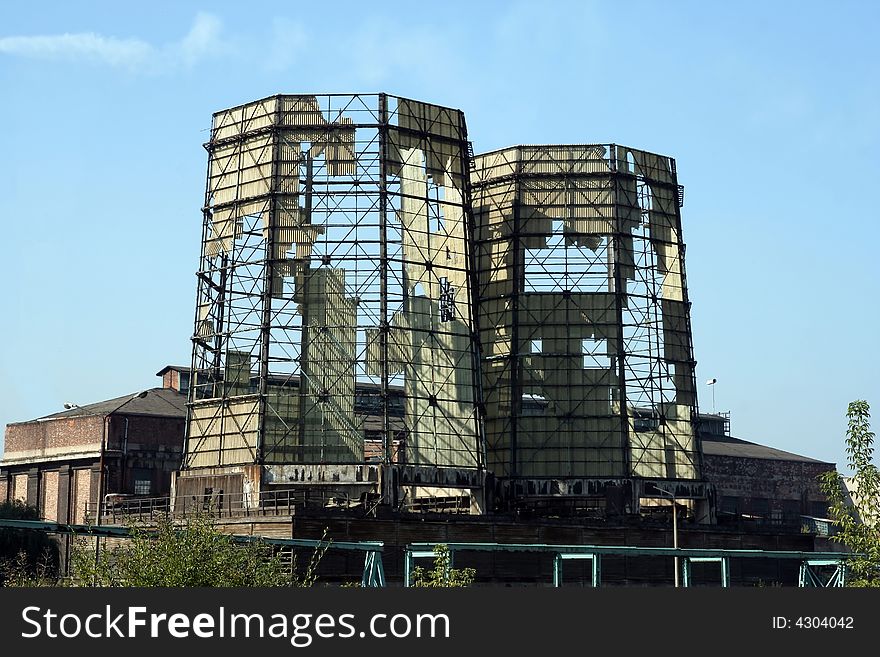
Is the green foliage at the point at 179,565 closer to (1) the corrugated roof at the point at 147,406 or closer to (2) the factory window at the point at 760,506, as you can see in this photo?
(1) the corrugated roof at the point at 147,406

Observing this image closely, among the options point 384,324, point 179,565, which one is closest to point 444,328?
point 384,324

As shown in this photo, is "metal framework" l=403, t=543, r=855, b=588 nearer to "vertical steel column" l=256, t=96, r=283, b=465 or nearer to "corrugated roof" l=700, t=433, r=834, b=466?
"vertical steel column" l=256, t=96, r=283, b=465

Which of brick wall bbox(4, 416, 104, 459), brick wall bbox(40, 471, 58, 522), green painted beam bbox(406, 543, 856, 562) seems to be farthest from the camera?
brick wall bbox(40, 471, 58, 522)

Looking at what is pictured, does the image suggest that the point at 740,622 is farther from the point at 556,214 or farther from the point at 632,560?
the point at 556,214

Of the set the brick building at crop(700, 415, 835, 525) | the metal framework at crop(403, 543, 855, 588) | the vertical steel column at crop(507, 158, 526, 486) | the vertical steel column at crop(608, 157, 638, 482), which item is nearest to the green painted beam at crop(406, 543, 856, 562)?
the metal framework at crop(403, 543, 855, 588)

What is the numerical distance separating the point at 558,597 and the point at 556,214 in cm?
6451

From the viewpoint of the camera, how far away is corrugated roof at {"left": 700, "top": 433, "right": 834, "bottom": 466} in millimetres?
112125

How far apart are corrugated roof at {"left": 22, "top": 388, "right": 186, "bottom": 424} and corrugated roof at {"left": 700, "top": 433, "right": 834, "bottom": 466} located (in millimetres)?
45231

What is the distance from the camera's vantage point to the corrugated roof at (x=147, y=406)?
284 ft

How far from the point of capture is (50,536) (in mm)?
79812

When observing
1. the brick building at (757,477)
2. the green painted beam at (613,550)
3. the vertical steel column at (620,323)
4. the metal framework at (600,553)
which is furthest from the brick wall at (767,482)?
the green painted beam at (613,550)

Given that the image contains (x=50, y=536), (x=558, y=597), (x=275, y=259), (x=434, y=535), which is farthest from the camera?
(x=50, y=536)

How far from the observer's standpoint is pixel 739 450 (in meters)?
115

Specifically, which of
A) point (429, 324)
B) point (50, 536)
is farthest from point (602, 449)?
point (50, 536)
